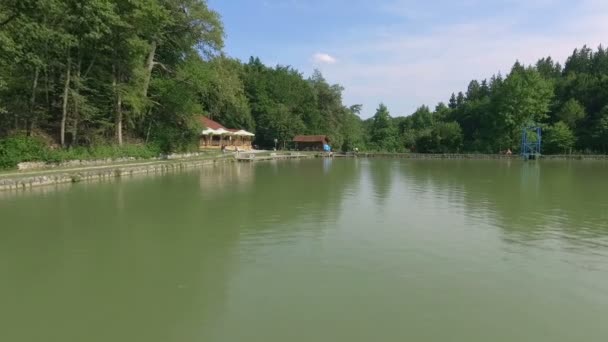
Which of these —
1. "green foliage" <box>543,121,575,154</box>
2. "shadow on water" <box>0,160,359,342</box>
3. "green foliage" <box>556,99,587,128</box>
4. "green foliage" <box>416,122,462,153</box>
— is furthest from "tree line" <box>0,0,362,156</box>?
"green foliage" <box>556,99,587,128</box>

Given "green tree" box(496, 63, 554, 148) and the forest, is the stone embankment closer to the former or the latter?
the forest

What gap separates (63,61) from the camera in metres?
27.3

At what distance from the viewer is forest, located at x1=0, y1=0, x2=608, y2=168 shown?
2344cm

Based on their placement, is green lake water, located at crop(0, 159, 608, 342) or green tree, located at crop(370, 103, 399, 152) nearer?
green lake water, located at crop(0, 159, 608, 342)

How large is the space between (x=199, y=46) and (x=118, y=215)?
1020 inches

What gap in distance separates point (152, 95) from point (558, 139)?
5197 centimetres

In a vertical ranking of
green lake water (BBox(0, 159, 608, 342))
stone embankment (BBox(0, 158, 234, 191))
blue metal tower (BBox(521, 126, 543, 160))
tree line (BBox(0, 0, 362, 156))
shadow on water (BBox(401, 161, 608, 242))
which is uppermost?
tree line (BBox(0, 0, 362, 156))

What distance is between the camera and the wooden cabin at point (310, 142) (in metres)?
68.5

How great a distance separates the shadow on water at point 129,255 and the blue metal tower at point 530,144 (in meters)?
45.7

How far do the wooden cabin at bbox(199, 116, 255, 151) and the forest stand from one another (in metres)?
3.83

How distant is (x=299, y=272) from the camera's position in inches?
307

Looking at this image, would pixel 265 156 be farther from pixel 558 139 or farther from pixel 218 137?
pixel 558 139

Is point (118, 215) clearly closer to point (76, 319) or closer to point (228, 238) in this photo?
point (228, 238)

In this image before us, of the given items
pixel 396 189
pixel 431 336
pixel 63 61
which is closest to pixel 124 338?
pixel 431 336
